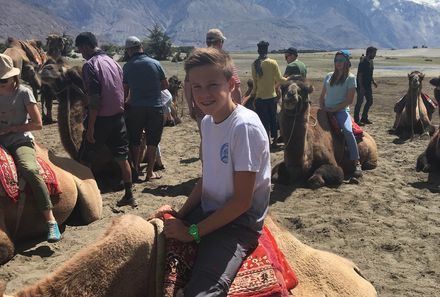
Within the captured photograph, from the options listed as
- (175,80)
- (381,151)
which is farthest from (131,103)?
(175,80)

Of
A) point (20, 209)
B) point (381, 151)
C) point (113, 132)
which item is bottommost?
point (381, 151)

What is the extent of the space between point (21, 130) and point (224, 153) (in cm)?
378

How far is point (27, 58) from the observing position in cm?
1747

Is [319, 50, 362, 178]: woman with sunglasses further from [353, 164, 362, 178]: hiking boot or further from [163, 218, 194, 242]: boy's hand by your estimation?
[163, 218, 194, 242]: boy's hand

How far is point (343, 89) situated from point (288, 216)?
2880 millimetres

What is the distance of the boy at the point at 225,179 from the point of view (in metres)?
2.52

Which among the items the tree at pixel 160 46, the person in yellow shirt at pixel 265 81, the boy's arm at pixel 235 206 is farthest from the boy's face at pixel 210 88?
the tree at pixel 160 46

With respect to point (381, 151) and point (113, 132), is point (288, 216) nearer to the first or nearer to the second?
point (113, 132)

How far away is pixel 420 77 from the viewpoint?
12.9 meters

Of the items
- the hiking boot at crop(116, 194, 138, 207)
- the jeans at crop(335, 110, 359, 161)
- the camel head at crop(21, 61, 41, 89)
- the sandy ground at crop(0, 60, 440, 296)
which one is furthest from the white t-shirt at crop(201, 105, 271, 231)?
the camel head at crop(21, 61, 41, 89)

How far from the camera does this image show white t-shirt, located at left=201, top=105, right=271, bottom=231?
8.52 feet

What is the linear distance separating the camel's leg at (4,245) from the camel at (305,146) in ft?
15.0

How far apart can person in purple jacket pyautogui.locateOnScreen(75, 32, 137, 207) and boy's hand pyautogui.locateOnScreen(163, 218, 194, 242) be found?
4480 millimetres

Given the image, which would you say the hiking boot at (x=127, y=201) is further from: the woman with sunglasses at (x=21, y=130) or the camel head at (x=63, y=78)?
the camel head at (x=63, y=78)
